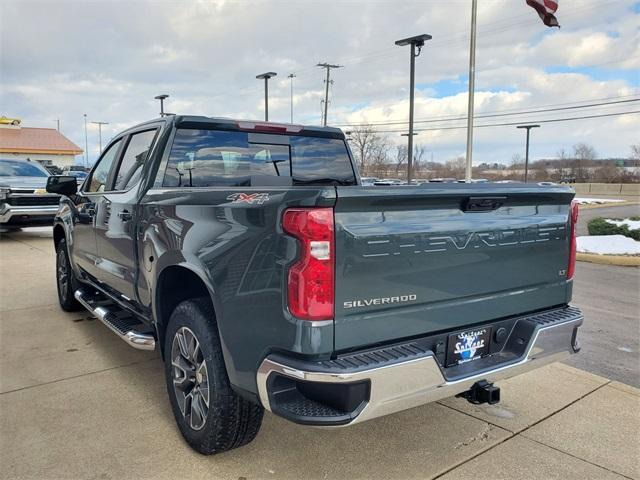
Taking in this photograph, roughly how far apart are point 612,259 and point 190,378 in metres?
8.93

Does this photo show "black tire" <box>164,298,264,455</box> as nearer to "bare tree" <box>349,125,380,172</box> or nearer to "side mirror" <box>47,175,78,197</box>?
"side mirror" <box>47,175,78,197</box>

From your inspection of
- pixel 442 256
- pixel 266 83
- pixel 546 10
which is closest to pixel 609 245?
pixel 546 10

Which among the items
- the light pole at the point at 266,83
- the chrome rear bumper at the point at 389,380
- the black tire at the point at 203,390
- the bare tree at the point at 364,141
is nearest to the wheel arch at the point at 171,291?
the black tire at the point at 203,390

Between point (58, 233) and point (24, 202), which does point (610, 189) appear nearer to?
point (24, 202)

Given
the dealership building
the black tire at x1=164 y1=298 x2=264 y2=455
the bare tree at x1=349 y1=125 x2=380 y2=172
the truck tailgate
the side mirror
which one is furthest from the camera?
the bare tree at x1=349 y1=125 x2=380 y2=172

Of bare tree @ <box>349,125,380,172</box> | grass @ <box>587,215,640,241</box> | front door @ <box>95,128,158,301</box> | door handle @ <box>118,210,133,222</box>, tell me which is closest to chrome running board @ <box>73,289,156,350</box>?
front door @ <box>95,128,158,301</box>

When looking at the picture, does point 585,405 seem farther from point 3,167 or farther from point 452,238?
point 3,167

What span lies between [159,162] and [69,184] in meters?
1.97

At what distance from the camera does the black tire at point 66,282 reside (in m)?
5.75

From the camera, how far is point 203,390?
9.52 feet

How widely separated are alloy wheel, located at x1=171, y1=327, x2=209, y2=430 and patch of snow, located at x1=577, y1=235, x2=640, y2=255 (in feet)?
31.0

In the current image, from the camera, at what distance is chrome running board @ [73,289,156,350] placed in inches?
137

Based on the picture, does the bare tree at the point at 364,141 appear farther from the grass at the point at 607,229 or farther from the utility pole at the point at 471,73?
the grass at the point at 607,229

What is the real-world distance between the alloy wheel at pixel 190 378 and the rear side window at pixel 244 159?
3.91 feet
